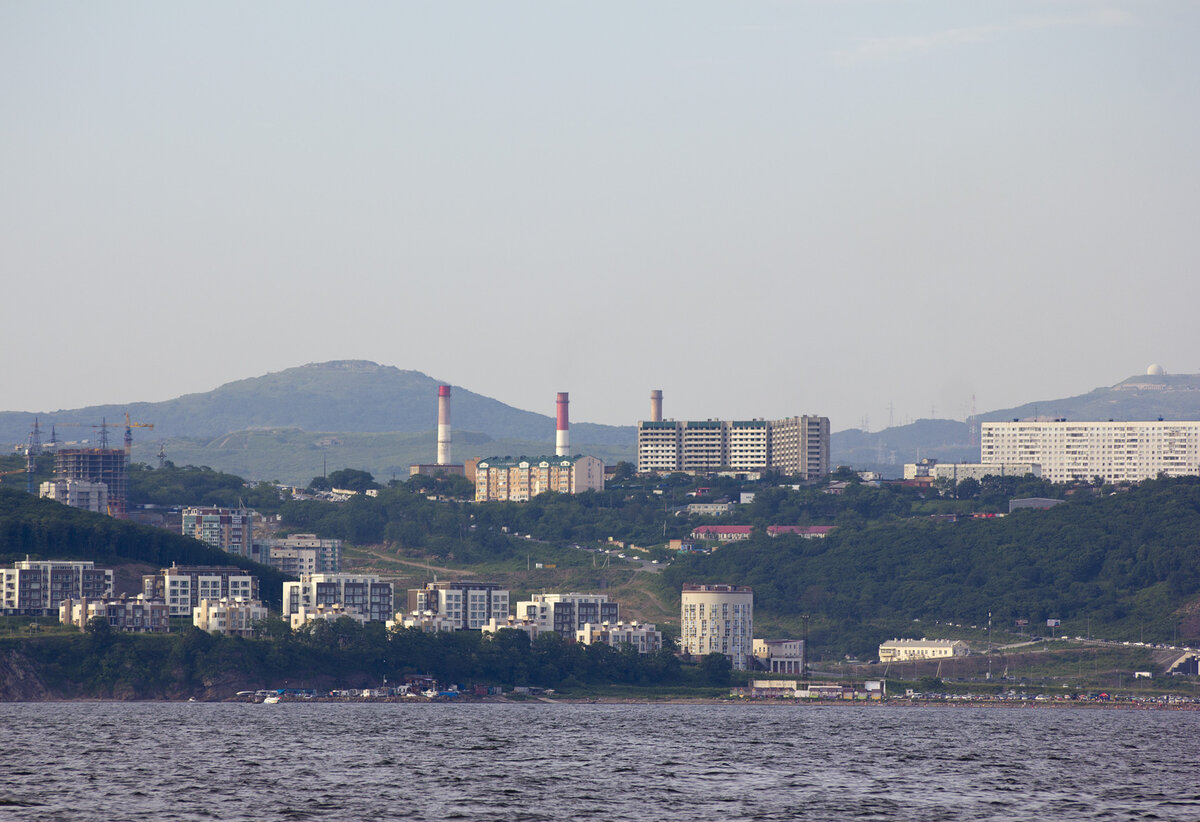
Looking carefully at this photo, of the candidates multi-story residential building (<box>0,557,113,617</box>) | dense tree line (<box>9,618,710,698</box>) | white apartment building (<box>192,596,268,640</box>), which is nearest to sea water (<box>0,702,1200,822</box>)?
dense tree line (<box>9,618,710,698</box>)

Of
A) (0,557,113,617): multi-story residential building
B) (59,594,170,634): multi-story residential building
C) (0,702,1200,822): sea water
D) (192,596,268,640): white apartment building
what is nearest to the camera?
(0,702,1200,822): sea water

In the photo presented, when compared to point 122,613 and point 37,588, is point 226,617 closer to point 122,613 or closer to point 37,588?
point 122,613

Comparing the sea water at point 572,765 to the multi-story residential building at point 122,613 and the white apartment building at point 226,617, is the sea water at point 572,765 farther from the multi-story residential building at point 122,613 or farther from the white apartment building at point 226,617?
the white apartment building at point 226,617

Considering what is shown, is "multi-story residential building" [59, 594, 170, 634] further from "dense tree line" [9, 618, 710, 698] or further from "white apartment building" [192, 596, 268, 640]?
"dense tree line" [9, 618, 710, 698]

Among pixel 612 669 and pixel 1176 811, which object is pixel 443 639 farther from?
pixel 1176 811

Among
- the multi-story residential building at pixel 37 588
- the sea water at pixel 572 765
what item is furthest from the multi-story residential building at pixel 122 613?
the sea water at pixel 572 765

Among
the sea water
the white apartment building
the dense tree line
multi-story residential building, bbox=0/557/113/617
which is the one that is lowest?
the sea water

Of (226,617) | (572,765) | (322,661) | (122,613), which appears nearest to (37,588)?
(122,613)
